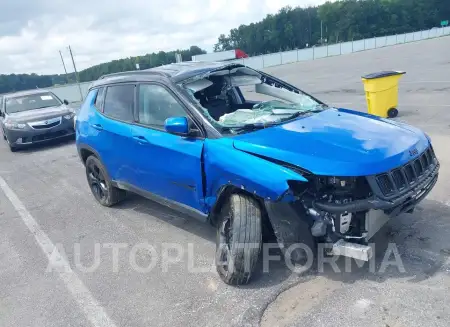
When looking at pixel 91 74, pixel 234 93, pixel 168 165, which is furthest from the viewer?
pixel 91 74

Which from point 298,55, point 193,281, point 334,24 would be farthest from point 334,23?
point 193,281

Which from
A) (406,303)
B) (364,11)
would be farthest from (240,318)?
(364,11)

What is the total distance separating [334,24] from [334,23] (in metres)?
0.27

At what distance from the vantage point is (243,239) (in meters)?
3.27

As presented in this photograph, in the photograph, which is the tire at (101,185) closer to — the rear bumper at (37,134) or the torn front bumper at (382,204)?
the torn front bumper at (382,204)

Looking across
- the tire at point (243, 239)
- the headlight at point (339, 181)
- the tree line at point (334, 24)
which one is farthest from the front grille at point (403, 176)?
the tree line at point (334, 24)

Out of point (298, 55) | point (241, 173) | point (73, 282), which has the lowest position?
point (298, 55)

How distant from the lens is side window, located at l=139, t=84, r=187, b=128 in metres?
4.02

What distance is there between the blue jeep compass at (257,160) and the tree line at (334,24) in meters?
103

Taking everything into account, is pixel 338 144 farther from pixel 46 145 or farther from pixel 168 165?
pixel 46 145

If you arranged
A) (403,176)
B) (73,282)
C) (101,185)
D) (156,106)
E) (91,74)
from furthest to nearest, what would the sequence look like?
(91,74) < (101,185) < (156,106) < (73,282) < (403,176)

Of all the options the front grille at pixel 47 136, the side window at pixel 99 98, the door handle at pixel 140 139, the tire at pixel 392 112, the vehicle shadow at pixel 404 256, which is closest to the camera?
the vehicle shadow at pixel 404 256

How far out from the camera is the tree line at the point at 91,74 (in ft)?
96.2

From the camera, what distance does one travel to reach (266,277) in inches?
138
